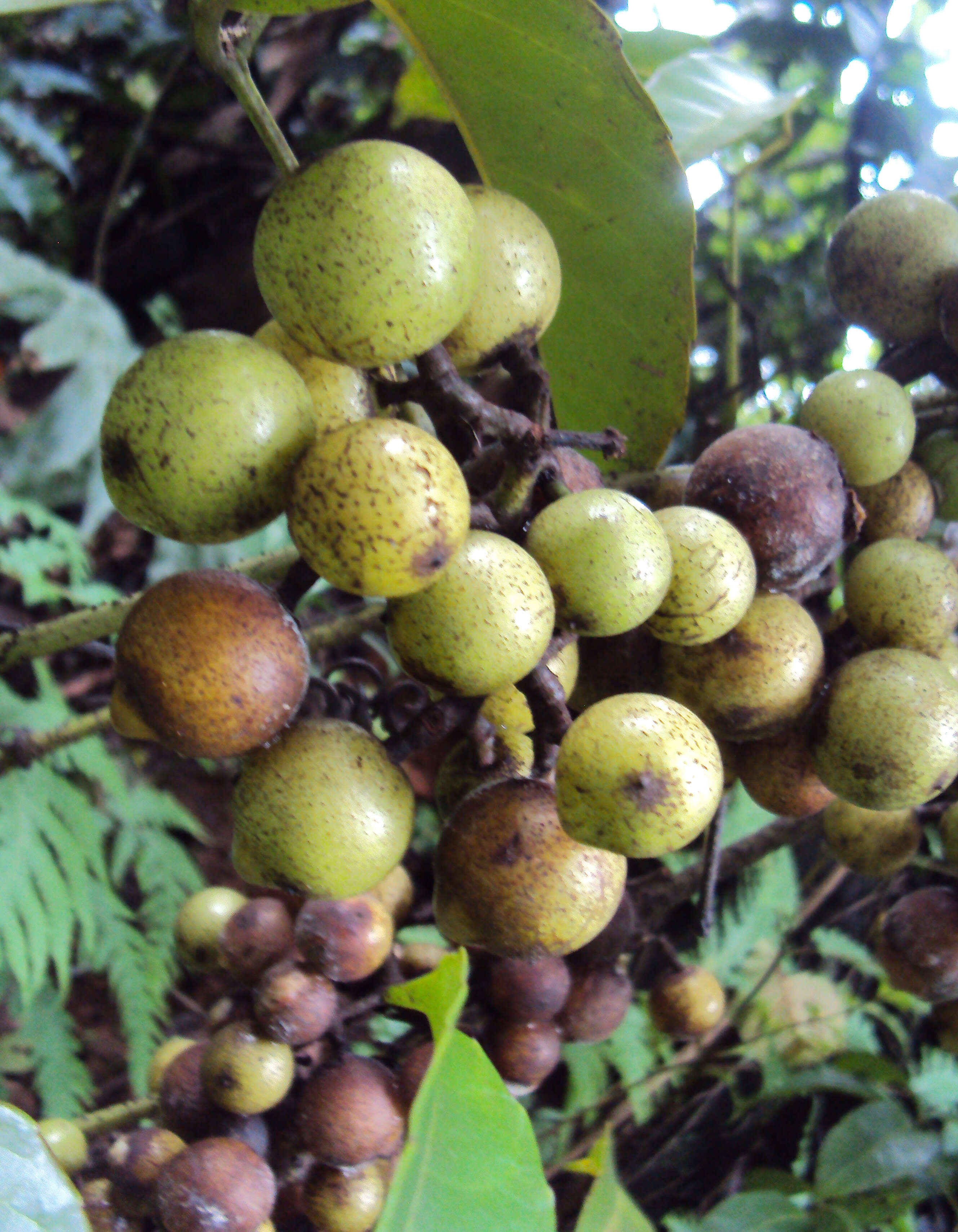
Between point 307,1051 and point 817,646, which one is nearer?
point 817,646

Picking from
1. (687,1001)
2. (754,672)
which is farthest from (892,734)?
(687,1001)

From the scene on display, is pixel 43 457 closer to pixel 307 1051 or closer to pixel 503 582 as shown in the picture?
pixel 307 1051

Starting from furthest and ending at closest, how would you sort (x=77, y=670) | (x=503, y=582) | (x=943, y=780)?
(x=77, y=670) < (x=943, y=780) < (x=503, y=582)

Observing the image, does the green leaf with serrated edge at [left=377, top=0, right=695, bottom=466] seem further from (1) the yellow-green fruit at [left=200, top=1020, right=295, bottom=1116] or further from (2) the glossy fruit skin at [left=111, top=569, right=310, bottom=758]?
(1) the yellow-green fruit at [left=200, top=1020, right=295, bottom=1116]

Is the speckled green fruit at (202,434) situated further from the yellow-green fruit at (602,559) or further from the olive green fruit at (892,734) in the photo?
the olive green fruit at (892,734)

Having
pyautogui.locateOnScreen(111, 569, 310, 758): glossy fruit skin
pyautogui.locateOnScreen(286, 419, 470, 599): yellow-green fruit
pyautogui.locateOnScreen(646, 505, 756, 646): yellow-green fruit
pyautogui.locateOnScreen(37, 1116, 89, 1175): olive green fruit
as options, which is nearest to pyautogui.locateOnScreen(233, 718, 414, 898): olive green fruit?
pyautogui.locateOnScreen(111, 569, 310, 758): glossy fruit skin

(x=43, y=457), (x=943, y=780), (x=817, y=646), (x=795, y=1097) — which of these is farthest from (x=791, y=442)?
(x=43, y=457)
